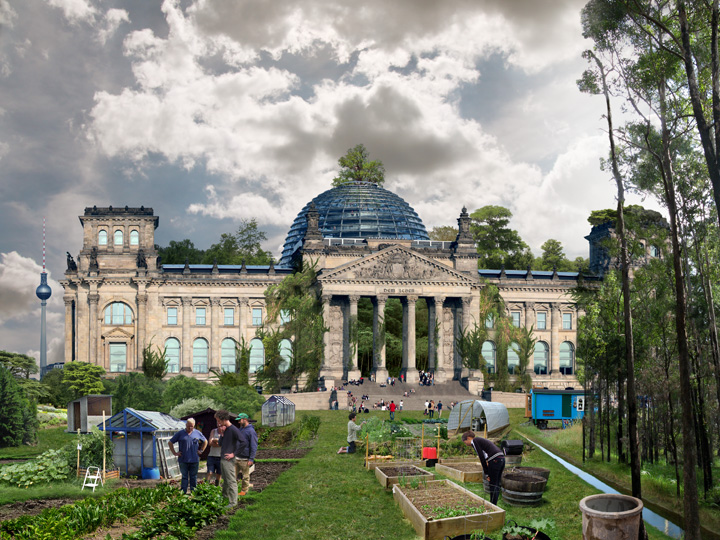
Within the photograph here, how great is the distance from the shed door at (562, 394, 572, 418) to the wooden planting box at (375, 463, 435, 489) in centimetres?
2447

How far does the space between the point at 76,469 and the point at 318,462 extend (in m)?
9.39

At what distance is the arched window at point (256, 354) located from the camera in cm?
8156

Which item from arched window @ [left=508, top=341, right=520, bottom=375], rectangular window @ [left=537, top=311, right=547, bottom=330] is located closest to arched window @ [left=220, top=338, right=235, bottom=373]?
arched window @ [left=508, top=341, right=520, bottom=375]

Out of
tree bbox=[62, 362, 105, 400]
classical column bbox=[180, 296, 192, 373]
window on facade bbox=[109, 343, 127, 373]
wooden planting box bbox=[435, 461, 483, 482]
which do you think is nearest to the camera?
wooden planting box bbox=[435, 461, 483, 482]

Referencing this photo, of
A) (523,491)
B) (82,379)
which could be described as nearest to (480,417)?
(523,491)

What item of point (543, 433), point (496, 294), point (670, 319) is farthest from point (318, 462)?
point (496, 294)

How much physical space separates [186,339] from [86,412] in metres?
48.4

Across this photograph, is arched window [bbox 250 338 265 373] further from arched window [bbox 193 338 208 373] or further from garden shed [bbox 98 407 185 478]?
garden shed [bbox 98 407 185 478]

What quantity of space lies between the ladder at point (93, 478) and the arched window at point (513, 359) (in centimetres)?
6143

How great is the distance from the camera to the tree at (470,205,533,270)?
10100 centimetres

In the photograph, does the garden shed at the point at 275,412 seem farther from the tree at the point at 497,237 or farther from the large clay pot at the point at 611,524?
the tree at the point at 497,237

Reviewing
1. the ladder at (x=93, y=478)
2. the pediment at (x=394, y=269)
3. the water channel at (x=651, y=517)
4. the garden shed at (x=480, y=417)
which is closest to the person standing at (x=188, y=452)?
the ladder at (x=93, y=478)

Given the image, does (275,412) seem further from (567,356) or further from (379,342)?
(567,356)

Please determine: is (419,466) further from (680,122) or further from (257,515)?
(680,122)
